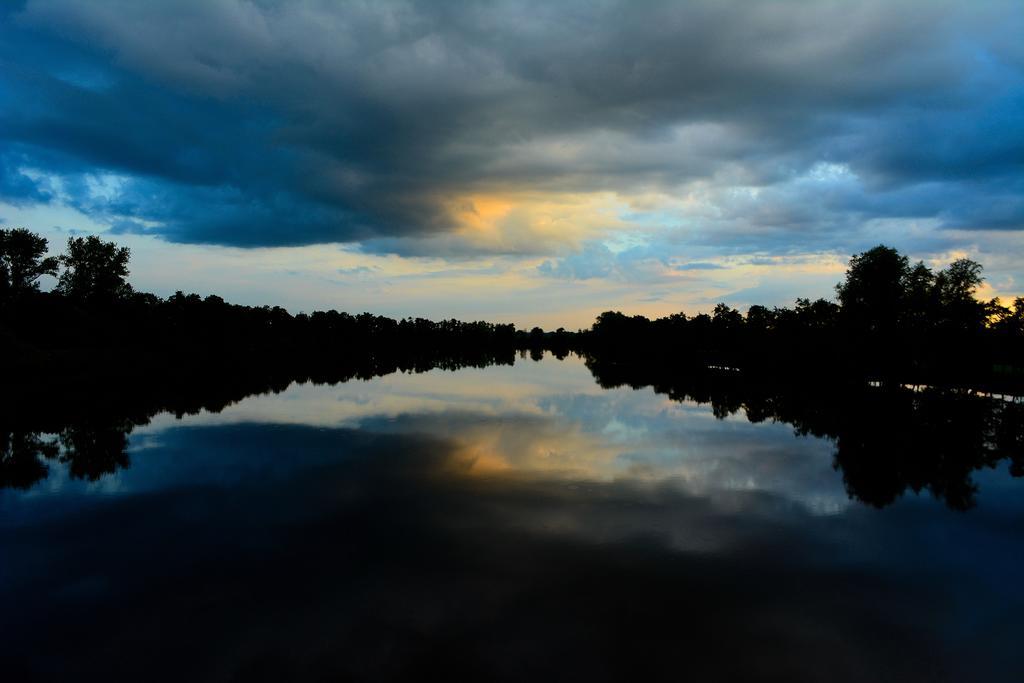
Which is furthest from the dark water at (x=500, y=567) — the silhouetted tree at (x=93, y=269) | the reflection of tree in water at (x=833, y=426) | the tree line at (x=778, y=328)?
the silhouetted tree at (x=93, y=269)

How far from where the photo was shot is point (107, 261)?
136250 millimetres

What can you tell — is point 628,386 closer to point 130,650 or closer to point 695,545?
point 695,545

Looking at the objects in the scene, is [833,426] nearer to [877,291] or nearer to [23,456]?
[23,456]

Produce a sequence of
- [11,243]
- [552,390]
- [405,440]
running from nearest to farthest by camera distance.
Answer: [405,440] → [552,390] → [11,243]

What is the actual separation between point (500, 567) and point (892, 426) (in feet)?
141

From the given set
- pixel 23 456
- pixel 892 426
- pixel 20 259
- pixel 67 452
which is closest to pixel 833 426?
pixel 892 426

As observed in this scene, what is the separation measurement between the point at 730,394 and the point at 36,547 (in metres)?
67.2

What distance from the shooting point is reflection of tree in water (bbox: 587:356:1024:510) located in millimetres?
29562

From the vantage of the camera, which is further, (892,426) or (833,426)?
(833,426)

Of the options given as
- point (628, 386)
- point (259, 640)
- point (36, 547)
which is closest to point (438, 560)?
point (259, 640)

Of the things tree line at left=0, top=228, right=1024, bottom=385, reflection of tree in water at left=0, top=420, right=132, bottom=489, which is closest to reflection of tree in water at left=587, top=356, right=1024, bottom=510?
tree line at left=0, top=228, right=1024, bottom=385

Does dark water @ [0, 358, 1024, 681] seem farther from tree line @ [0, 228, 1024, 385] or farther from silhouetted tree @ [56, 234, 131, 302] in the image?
silhouetted tree @ [56, 234, 131, 302]

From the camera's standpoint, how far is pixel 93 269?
134 metres

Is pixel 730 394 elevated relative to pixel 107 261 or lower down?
lower down
